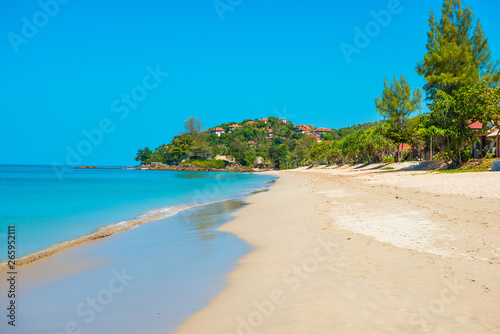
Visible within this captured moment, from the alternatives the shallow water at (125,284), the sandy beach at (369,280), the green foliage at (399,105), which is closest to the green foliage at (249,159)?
the green foliage at (399,105)

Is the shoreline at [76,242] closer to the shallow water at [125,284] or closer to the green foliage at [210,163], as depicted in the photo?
the shallow water at [125,284]

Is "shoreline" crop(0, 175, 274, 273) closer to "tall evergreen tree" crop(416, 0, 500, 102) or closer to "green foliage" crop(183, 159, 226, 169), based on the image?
"tall evergreen tree" crop(416, 0, 500, 102)

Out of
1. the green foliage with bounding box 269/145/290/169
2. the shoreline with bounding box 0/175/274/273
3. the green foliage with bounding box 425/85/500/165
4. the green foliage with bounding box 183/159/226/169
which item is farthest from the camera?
the green foliage with bounding box 183/159/226/169

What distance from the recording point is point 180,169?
143 m

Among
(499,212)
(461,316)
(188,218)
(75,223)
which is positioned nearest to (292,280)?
(461,316)

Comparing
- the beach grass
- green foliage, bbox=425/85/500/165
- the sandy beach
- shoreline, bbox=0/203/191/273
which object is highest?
green foliage, bbox=425/85/500/165

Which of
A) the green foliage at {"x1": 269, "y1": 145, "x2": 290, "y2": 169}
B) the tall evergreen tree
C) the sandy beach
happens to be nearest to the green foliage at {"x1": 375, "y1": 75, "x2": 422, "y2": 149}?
the tall evergreen tree

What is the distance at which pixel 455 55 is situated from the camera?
33.6 m

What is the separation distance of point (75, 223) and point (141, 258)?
7.51 m

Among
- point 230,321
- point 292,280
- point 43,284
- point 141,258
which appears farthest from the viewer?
point 141,258

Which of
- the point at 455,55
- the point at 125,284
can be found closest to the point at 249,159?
the point at 455,55

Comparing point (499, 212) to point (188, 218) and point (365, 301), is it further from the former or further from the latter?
point (188, 218)

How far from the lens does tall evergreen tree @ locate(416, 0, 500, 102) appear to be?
33656 mm

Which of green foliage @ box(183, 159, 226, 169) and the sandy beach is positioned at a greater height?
green foliage @ box(183, 159, 226, 169)
